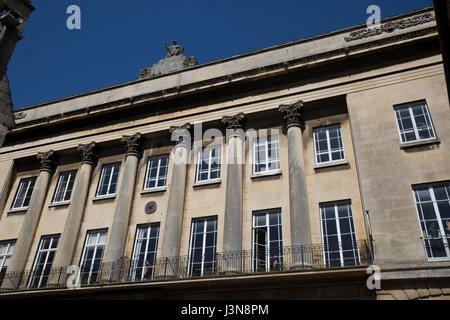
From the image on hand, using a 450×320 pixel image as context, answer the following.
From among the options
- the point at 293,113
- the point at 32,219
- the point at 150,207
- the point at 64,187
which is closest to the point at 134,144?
the point at 150,207

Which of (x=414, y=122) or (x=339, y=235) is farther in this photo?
(x=414, y=122)

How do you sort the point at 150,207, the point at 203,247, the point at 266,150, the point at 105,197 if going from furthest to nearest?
the point at 105,197 < the point at 150,207 < the point at 266,150 < the point at 203,247

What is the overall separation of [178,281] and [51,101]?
1656cm

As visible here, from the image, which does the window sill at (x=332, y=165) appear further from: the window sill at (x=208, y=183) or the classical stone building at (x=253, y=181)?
the window sill at (x=208, y=183)

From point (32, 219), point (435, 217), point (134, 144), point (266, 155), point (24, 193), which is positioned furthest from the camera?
point (24, 193)

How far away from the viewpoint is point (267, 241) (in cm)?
1606

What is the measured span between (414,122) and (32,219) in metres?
18.7

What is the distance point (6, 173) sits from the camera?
2314 centimetres

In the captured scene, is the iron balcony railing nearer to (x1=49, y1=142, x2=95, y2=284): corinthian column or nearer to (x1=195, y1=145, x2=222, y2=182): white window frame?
(x1=49, y1=142, x2=95, y2=284): corinthian column

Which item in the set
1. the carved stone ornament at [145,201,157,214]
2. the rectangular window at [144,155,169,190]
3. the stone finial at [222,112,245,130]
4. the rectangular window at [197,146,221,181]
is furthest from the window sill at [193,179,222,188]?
the stone finial at [222,112,245,130]

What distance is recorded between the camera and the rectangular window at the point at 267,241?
1539cm

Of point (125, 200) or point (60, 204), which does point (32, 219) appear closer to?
point (60, 204)

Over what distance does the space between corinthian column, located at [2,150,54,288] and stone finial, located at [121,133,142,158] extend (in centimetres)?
490
